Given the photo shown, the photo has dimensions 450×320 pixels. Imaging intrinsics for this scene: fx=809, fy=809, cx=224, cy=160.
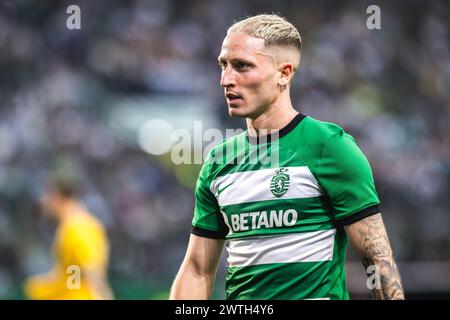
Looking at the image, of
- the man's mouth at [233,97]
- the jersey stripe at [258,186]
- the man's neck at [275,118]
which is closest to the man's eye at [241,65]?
the man's mouth at [233,97]

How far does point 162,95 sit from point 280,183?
8933 millimetres

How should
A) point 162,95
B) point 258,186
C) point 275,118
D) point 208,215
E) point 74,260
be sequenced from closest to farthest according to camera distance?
point 258,186
point 275,118
point 208,215
point 74,260
point 162,95

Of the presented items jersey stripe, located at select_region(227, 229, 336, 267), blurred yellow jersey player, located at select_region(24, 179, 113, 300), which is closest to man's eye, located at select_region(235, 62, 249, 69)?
jersey stripe, located at select_region(227, 229, 336, 267)

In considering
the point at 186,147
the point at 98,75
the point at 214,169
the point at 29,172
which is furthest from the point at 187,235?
the point at 214,169

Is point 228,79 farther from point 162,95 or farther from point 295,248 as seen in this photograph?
point 162,95

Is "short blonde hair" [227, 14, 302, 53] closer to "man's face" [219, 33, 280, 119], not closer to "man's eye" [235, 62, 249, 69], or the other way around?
"man's face" [219, 33, 280, 119]

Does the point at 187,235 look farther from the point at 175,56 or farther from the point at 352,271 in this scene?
the point at 175,56

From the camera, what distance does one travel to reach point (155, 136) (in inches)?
482

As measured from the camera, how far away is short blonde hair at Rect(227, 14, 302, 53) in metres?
3.69

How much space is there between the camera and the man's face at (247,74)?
12.1ft

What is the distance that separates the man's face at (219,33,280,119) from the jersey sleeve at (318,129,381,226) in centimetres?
42

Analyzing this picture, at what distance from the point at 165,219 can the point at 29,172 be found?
6.36 ft

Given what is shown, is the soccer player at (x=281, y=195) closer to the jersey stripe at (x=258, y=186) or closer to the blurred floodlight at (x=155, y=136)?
the jersey stripe at (x=258, y=186)

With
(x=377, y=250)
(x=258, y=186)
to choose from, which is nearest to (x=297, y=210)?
(x=258, y=186)
